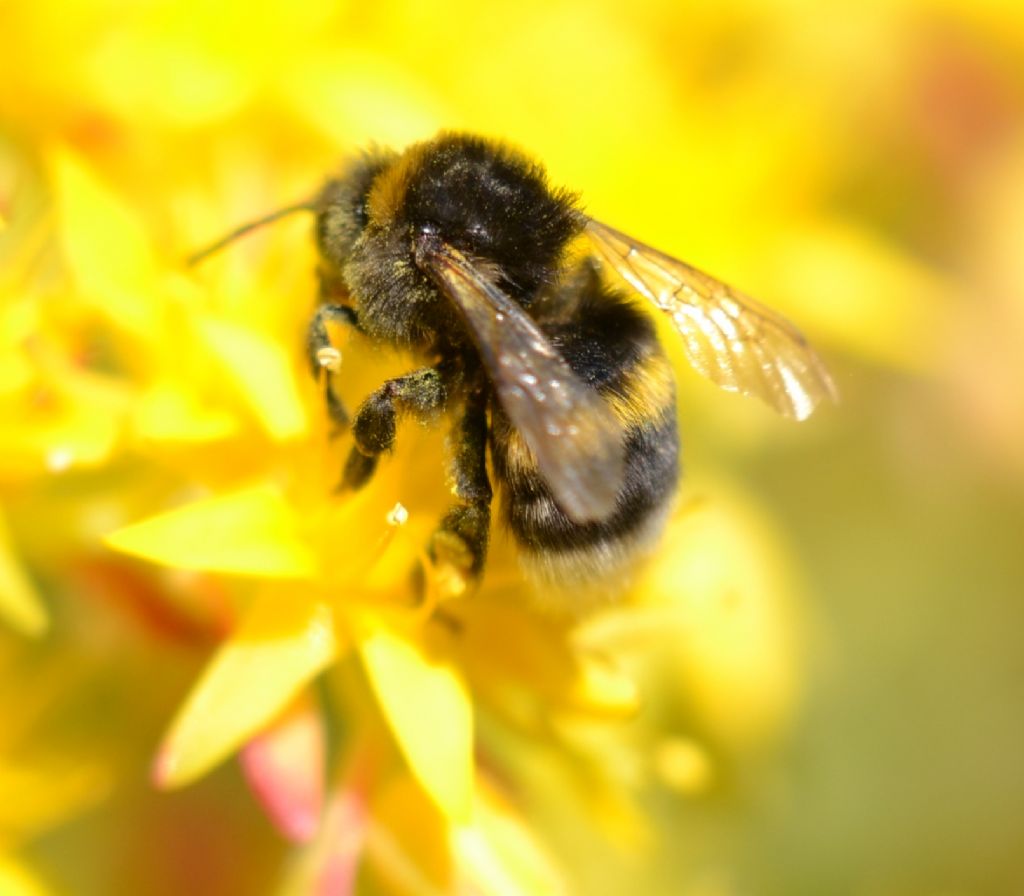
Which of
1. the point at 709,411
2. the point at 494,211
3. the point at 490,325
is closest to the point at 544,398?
the point at 490,325

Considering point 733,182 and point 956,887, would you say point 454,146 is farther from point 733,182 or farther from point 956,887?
point 956,887

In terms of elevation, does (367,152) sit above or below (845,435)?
above

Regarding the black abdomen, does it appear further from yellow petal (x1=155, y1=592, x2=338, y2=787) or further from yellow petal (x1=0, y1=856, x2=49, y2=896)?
yellow petal (x1=0, y1=856, x2=49, y2=896)

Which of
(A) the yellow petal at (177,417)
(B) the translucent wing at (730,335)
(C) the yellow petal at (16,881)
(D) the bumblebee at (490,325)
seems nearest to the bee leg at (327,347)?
(D) the bumblebee at (490,325)

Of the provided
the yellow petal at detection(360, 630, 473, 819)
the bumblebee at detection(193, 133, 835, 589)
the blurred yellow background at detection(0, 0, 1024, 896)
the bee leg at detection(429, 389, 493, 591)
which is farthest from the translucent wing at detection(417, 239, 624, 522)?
the blurred yellow background at detection(0, 0, 1024, 896)

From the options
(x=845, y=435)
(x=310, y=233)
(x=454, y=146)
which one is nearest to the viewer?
(x=454, y=146)

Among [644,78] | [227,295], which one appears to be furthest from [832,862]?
[227,295]

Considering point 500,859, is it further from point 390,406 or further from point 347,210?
point 347,210
